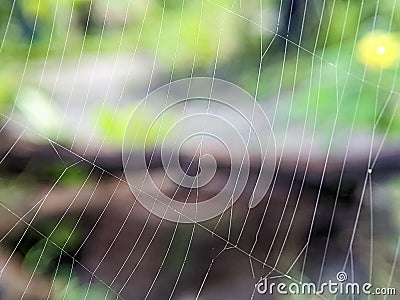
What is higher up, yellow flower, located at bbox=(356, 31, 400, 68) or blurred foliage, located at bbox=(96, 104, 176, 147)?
yellow flower, located at bbox=(356, 31, 400, 68)

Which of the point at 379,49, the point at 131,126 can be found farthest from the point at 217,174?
the point at 379,49

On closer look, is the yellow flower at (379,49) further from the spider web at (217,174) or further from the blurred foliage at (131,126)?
the blurred foliage at (131,126)

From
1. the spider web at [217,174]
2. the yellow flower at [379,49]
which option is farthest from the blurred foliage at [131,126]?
the yellow flower at [379,49]

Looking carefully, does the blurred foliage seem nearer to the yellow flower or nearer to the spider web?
the spider web

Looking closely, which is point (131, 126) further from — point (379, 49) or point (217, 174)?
point (379, 49)

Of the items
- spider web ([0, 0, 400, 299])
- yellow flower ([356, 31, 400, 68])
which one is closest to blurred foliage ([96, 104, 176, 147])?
spider web ([0, 0, 400, 299])

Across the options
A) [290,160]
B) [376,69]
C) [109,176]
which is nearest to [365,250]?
[290,160]

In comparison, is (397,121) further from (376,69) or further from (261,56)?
(261,56)
